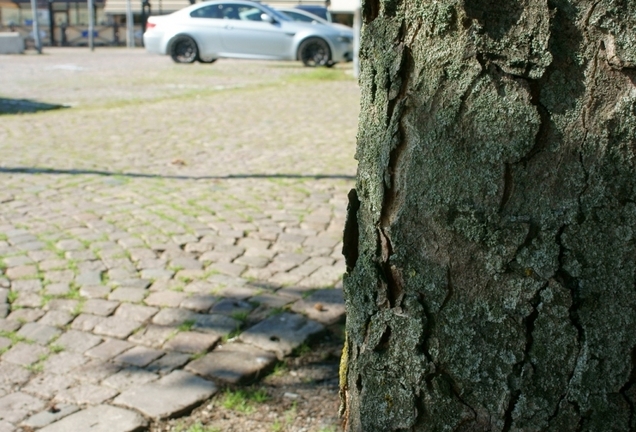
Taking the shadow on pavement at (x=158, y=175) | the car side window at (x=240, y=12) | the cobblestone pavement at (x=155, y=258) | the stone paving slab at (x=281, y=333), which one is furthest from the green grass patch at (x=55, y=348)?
the car side window at (x=240, y=12)

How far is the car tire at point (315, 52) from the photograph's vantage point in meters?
20.1

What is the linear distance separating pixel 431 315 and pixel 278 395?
1.79 m

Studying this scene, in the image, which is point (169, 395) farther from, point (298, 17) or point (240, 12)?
point (298, 17)

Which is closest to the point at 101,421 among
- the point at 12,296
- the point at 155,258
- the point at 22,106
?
the point at 12,296

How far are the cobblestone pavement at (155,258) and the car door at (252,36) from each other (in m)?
10.0

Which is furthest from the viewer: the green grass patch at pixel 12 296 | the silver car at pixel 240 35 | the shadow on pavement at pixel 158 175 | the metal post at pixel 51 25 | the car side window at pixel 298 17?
the metal post at pixel 51 25

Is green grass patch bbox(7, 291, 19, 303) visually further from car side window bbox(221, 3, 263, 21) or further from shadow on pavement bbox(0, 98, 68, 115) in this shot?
car side window bbox(221, 3, 263, 21)

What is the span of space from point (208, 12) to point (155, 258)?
17.0m

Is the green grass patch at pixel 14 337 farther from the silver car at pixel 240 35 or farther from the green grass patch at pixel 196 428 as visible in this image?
the silver car at pixel 240 35

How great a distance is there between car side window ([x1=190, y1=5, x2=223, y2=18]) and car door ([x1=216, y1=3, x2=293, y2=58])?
17 cm

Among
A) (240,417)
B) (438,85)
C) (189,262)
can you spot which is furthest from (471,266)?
(189,262)

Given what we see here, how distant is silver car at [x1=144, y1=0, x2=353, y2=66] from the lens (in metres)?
20.3

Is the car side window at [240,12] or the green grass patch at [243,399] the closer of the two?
the green grass patch at [243,399]

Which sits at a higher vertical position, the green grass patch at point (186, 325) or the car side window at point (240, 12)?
the car side window at point (240, 12)
